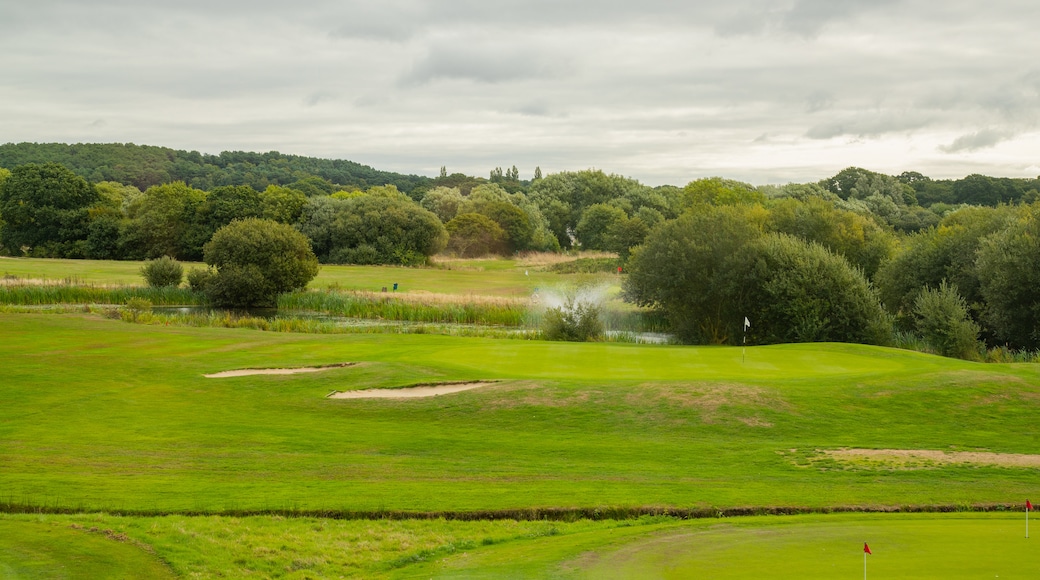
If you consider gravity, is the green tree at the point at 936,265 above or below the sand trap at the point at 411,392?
above

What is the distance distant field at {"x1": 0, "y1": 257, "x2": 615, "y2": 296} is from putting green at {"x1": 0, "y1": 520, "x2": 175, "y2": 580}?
1824 inches

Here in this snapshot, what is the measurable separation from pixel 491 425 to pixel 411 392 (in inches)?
144

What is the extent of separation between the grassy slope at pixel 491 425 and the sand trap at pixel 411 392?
1.61ft

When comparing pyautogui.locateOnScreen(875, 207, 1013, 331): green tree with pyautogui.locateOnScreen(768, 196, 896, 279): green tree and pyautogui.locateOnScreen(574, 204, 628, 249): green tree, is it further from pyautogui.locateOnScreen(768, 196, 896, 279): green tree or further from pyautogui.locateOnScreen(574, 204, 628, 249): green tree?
pyautogui.locateOnScreen(574, 204, 628, 249): green tree

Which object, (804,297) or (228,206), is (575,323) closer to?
(804,297)

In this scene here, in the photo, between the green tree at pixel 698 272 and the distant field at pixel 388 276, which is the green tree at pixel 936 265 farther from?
the distant field at pixel 388 276

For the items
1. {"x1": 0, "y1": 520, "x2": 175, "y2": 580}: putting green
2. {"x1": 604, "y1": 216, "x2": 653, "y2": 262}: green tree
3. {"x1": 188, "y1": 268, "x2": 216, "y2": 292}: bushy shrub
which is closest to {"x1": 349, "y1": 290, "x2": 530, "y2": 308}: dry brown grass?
{"x1": 188, "y1": 268, "x2": 216, "y2": 292}: bushy shrub

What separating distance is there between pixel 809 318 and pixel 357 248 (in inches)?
2162

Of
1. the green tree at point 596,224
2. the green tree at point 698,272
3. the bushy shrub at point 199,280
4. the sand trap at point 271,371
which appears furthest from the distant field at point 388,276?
the sand trap at point 271,371

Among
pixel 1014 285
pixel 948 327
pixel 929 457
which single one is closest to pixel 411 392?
pixel 929 457

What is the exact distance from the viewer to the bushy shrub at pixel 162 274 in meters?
54.2

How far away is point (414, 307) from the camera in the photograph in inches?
1918

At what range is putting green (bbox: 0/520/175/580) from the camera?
930 centimetres

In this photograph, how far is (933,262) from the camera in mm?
44562
